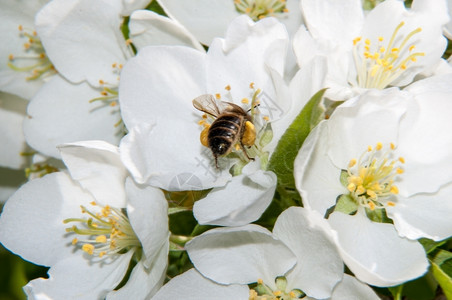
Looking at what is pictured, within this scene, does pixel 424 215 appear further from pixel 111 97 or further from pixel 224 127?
pixel 111 97

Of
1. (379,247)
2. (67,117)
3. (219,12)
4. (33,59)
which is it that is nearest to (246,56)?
(219,12)

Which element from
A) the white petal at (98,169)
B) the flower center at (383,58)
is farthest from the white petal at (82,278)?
the flower center at (383,58)

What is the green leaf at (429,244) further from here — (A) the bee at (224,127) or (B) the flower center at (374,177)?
(A) the bee at (224,127)

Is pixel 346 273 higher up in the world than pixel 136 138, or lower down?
lower down

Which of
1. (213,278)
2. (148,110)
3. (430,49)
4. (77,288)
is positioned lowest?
(77,288)

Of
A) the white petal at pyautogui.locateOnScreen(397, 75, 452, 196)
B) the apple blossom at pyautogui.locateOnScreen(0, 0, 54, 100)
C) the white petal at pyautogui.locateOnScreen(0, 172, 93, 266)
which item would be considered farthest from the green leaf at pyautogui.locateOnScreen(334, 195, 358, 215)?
the apple blossom at pyautogui.locateOnScreen(0, 0, 54, 100)

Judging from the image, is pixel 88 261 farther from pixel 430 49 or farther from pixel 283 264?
pixel 430 49

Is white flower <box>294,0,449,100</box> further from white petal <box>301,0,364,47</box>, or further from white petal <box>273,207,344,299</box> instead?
white petal <box>273,207,344,299</box>

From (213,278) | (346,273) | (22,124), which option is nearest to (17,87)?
(22,124)
